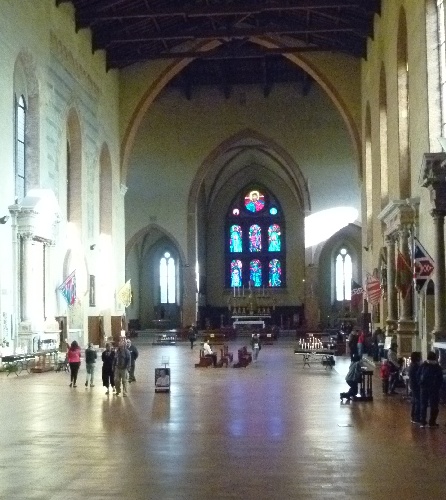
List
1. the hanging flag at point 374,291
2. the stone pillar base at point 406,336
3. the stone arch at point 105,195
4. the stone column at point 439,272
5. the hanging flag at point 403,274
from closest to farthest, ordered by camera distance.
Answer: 1. the stone column at point 439,272
2. the hanging flag at point 403,274
3. the stone pillar base at point 406,336
4. the hanging flag at point 374,291
5. the stone arch at point 105,195

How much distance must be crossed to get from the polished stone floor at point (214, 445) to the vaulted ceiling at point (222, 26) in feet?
62.8

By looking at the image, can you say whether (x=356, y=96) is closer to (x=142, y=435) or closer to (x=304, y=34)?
(x=304, y=34)

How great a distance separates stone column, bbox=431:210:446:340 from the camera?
19.1m

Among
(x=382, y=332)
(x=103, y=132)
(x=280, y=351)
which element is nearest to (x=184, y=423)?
(x=382, y=332)

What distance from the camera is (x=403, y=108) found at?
87.8ft

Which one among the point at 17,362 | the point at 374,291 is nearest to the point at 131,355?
the point at 17,362

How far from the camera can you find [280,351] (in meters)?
37.0

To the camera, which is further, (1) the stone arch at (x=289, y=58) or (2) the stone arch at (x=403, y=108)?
(1) the stone arch at (x=289, y=58)

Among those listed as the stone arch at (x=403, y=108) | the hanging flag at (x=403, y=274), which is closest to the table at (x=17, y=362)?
the hanging flag at (x=403, y=274)

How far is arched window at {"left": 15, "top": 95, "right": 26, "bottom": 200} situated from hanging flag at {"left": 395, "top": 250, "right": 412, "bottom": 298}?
44.0 ft

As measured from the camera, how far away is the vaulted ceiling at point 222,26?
34250 millimetres

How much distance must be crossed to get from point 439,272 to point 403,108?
9161 millimetres

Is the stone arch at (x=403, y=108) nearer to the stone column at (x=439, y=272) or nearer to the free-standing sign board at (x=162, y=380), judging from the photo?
the stone column at (x=439, y=272)

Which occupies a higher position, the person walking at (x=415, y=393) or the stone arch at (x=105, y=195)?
the stone arch at (x=105, y=195)
